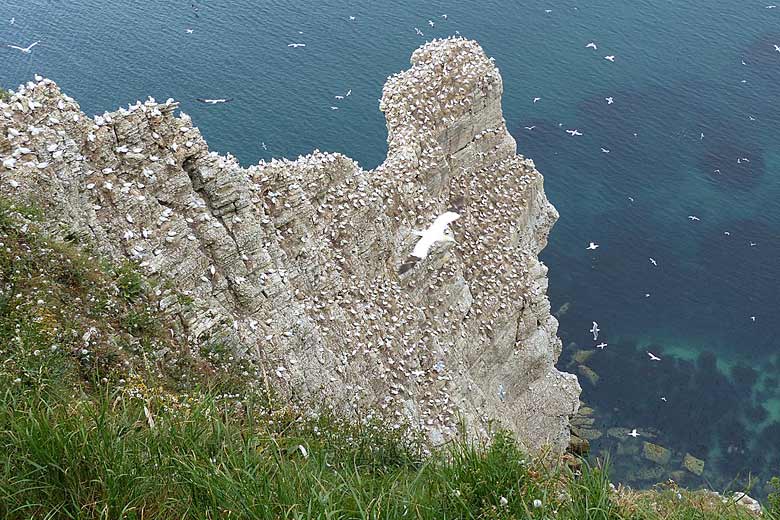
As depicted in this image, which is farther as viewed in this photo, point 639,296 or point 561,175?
point 561,175

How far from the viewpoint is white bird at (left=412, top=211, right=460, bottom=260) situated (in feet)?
Result: 94.3

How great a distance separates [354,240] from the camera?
86.3 ft

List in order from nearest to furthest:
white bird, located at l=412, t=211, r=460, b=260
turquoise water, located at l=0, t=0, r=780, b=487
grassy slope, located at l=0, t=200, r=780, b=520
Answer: grassy slope, located at l=0, t=200, r=780, b=520 < white bird, located at l=412, t=211, r=460, b=260 < turquoise water, located at l=0, t=0, r=780, b=487

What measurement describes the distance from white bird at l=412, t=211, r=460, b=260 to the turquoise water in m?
18.9

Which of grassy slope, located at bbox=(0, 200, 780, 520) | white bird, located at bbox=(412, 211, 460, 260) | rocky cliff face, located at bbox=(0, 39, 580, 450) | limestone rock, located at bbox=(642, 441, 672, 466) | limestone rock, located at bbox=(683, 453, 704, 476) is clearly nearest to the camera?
grassy slope, located at bbox=(0, 200, 780, 520)

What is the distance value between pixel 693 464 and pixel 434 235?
22.3 metres

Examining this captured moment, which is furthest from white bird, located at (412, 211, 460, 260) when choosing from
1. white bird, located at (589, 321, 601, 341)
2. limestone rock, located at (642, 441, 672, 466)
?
white bird, located at (589, 321, 601, 341)

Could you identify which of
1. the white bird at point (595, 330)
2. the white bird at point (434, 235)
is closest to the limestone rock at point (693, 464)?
the white bird at point (595, 330)

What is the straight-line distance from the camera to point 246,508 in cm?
716

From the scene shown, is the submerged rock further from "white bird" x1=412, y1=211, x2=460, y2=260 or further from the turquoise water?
"white bird" x1=412, y1=211, x2=460, y2=260

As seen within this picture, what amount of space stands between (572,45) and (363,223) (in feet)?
186

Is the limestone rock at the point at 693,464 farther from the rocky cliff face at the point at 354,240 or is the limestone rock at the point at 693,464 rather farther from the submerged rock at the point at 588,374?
the rocky cliff face at the point at 354,240

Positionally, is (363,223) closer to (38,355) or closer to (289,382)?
(289,382)

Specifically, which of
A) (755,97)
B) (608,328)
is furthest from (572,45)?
(608,328)
